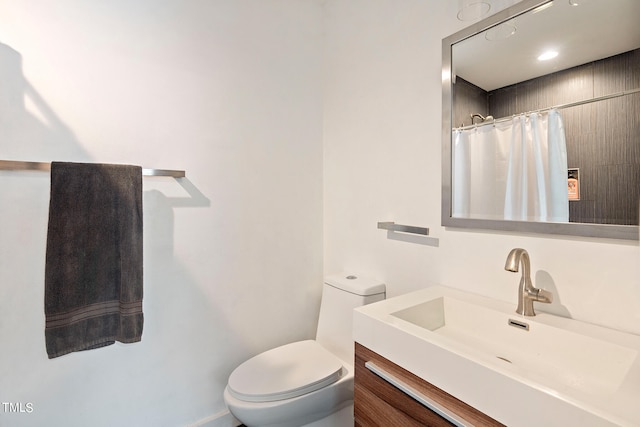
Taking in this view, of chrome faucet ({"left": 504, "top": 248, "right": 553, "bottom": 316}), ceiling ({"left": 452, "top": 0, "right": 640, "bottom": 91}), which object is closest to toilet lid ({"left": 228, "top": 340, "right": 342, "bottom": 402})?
chrome faucet ({"left": 504, "top": 248, "right": 553, "bottom": 316})

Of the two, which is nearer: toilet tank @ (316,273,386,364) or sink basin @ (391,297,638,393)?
sink basin @ (391,297,638,393)

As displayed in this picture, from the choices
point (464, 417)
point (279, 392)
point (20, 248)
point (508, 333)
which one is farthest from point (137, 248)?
point (508, 333)

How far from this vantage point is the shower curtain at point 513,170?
0.97 metres

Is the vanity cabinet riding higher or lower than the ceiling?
lower

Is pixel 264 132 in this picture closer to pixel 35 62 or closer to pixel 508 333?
pixel 35 62

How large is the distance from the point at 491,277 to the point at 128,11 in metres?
1.85

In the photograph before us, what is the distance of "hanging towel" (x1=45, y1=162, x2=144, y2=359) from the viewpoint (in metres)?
1.09

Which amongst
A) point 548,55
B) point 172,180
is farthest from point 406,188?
point 172,180

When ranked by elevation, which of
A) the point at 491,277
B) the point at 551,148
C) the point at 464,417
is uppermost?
the point at 551,148

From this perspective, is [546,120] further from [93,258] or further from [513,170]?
[93,258]

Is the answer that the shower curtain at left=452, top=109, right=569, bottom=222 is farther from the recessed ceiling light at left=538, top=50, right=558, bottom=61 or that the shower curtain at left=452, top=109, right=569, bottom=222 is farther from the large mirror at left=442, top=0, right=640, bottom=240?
the recessed ceiling light at left=538, top=50, right=558, bottom=61

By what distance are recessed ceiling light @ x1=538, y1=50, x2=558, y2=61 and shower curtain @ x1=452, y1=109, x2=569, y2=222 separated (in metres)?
0.19

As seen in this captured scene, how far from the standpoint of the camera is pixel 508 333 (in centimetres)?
94

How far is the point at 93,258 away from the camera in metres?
1.17
